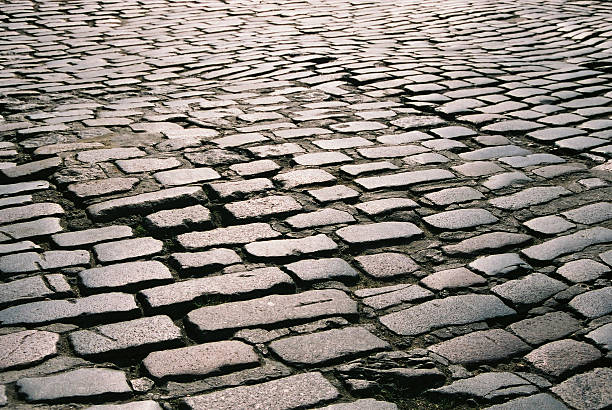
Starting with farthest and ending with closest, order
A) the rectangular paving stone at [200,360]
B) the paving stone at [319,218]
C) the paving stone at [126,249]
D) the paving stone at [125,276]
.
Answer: the paving stone at [319,218]
the paving stone at [126,249]
the paving stone at [125,276]
the rectangular paving stone at [200,360]

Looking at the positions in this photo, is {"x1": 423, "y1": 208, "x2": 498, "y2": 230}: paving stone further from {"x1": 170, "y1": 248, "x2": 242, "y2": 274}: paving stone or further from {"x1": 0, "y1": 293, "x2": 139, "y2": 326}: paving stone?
{"x1": 0, "y1": 293, "x2": 139, "y2": 326}: paving stone

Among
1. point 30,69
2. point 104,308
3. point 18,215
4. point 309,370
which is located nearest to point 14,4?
point 30,69

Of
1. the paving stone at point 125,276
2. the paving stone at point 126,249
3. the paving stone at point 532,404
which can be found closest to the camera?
the paving stone at point 532,404

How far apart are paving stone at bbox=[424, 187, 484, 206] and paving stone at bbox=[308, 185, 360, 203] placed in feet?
1.15

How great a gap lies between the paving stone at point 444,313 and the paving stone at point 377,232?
0.52 m

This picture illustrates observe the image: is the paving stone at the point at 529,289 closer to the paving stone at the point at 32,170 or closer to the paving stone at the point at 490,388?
Result: the paving stone at the point at 490,388

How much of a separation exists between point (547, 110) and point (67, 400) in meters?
3.75

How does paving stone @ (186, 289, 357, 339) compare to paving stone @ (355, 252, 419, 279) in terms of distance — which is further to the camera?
paving stone @ (355, 252, 419, 279)

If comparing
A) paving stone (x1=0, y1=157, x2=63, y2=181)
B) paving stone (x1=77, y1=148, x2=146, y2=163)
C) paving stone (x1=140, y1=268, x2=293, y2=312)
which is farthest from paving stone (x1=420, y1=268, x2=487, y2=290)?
paving stone (x1=0, y1=157, x2=63, y2=181)

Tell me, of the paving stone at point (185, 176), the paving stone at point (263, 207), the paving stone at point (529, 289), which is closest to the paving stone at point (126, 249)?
the paving stone at point (263, 207)

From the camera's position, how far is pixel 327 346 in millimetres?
2467

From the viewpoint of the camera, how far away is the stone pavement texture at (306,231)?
2.33 metres

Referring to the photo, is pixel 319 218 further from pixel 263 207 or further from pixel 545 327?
pixel 545 327

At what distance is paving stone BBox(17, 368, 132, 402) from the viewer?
86.1 inches
